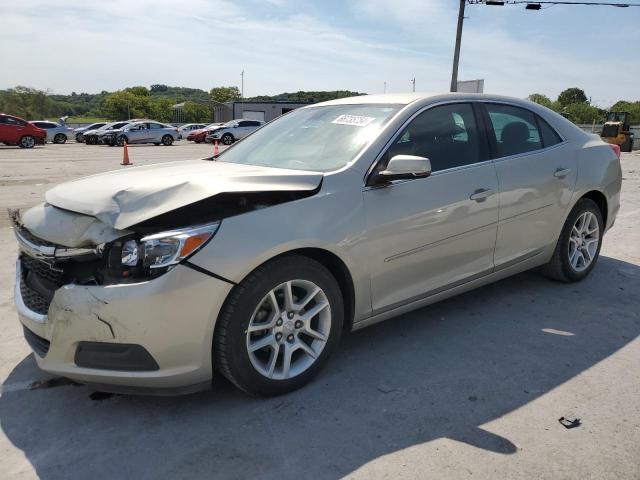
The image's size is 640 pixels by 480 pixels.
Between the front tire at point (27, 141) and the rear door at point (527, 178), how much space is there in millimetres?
27076

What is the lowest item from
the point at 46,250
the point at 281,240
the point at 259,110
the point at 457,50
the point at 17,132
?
the point at 17,132

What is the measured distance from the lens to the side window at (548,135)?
14.2ft

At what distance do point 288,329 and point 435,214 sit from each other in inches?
47.5

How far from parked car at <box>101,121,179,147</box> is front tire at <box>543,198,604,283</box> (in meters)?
31.3

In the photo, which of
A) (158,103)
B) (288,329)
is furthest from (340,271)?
(158,103)

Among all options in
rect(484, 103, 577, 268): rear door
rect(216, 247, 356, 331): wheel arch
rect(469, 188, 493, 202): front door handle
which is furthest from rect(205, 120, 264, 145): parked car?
rect(216, 247, 356, 331): wheel arch

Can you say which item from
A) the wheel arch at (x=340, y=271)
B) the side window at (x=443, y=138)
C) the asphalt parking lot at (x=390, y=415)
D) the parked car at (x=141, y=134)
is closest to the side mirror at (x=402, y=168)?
the side window at (x=443, y=138)

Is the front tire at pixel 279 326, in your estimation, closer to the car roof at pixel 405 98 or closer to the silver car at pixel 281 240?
the silver car at pixel 281 240

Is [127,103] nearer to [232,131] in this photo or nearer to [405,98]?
[232,131]

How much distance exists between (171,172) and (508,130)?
2.53 metres

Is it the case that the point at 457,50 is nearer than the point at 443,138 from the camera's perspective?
No

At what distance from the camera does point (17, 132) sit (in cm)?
2547

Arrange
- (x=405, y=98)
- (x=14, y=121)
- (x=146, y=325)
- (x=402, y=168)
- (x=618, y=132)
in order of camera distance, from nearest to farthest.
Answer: (x=146, y=325) < (x=402, y=168) < (x=405, y=98) < (x=14, y=121) < (x=618, y=132)

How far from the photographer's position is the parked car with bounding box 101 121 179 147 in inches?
1280
